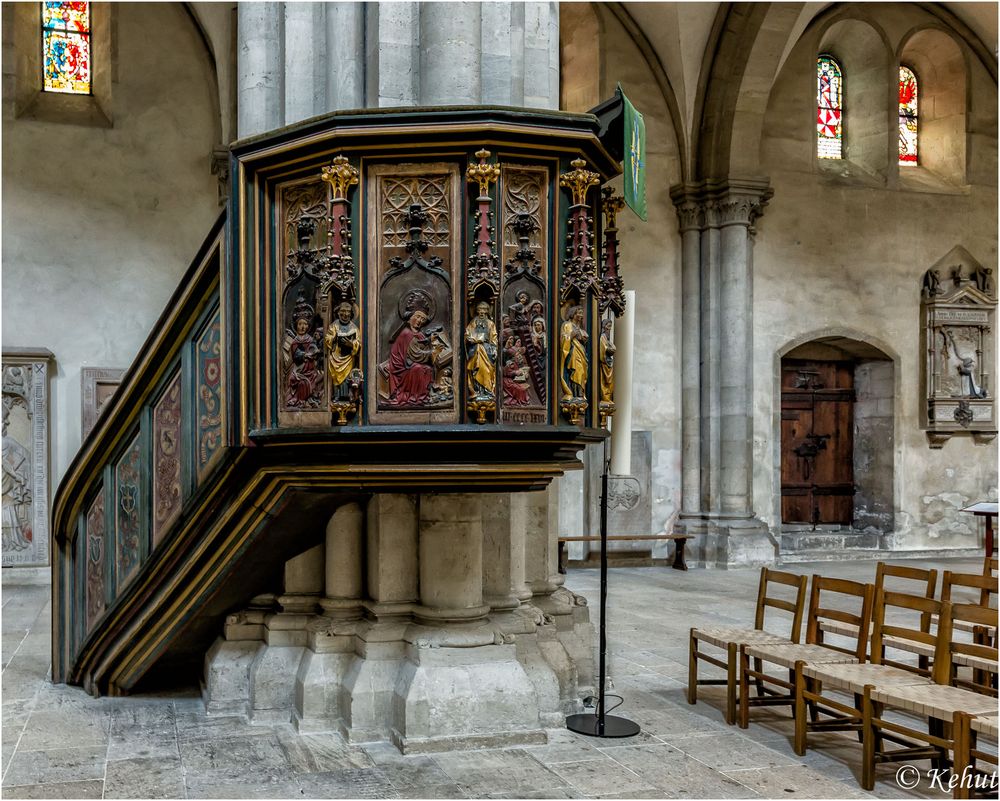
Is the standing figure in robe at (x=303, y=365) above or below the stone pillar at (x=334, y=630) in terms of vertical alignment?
above

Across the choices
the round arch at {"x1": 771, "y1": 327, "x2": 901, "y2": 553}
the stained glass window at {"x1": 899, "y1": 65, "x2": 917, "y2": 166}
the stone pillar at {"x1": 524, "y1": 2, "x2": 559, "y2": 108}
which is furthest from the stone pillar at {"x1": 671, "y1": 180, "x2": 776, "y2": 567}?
the stone pillar at {"x1": 524, "y1": 2, "x2": 559, "y2": 108}

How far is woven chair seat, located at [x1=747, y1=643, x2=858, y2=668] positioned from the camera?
200 inches

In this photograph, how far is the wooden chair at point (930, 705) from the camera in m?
4.15

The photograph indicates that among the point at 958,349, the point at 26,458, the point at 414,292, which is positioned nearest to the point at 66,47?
the point at 26,458

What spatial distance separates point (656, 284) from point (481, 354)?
10.0 meters

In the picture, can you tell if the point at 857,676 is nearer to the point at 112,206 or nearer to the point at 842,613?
the point at 842,613

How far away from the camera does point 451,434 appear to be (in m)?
4.18

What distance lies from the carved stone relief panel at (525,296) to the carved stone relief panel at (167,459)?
2052mm

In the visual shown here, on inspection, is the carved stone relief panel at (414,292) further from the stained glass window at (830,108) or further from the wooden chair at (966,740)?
the stained glass window at (830,108)

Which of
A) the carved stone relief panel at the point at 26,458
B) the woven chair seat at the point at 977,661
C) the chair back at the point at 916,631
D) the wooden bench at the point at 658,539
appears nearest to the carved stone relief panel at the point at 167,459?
the chair back at the point at 916,631

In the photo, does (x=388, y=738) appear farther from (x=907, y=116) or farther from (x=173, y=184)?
(x=907, y=116)

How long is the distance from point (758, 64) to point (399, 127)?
1008cm

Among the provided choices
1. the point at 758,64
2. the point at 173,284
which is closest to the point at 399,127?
the point at 173,284

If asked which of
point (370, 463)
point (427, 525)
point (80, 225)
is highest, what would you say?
point (80, 225)
